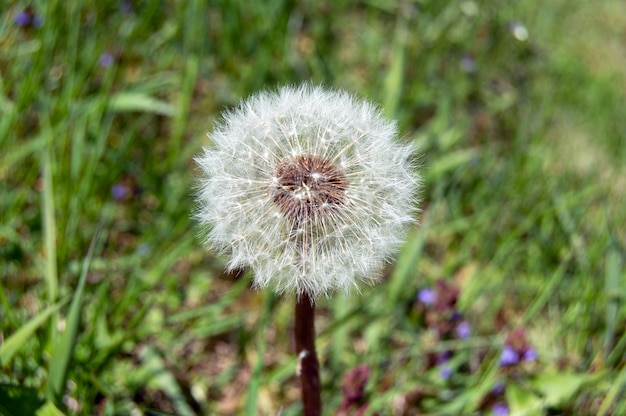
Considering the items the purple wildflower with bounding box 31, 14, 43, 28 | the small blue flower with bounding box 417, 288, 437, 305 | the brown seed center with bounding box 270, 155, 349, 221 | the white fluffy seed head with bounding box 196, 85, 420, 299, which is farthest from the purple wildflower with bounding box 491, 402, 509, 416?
the purple wildflower with bounding box 31, 14, 43, 28

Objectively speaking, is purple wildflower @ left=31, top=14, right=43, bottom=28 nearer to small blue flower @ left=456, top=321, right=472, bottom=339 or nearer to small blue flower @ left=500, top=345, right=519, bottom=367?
small blue flower @ left=456, top=321, right=472, bottom=339

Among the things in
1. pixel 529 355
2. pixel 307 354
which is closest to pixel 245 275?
pixel 307 354

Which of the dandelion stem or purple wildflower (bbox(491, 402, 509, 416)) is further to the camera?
purple wildflower (bbox(491, 402, 509, 416))

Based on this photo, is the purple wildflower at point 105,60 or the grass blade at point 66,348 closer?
the grass blade at point 66,348

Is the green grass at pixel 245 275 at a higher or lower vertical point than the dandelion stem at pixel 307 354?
higher

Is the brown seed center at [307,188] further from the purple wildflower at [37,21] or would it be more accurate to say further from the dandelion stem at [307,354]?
the purple wildflower at [37,21]

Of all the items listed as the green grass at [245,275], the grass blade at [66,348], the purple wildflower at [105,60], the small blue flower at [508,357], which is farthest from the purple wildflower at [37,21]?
the small blue flower at [508,357]

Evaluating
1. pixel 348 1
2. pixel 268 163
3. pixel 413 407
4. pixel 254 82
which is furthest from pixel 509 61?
pixel 268 163
